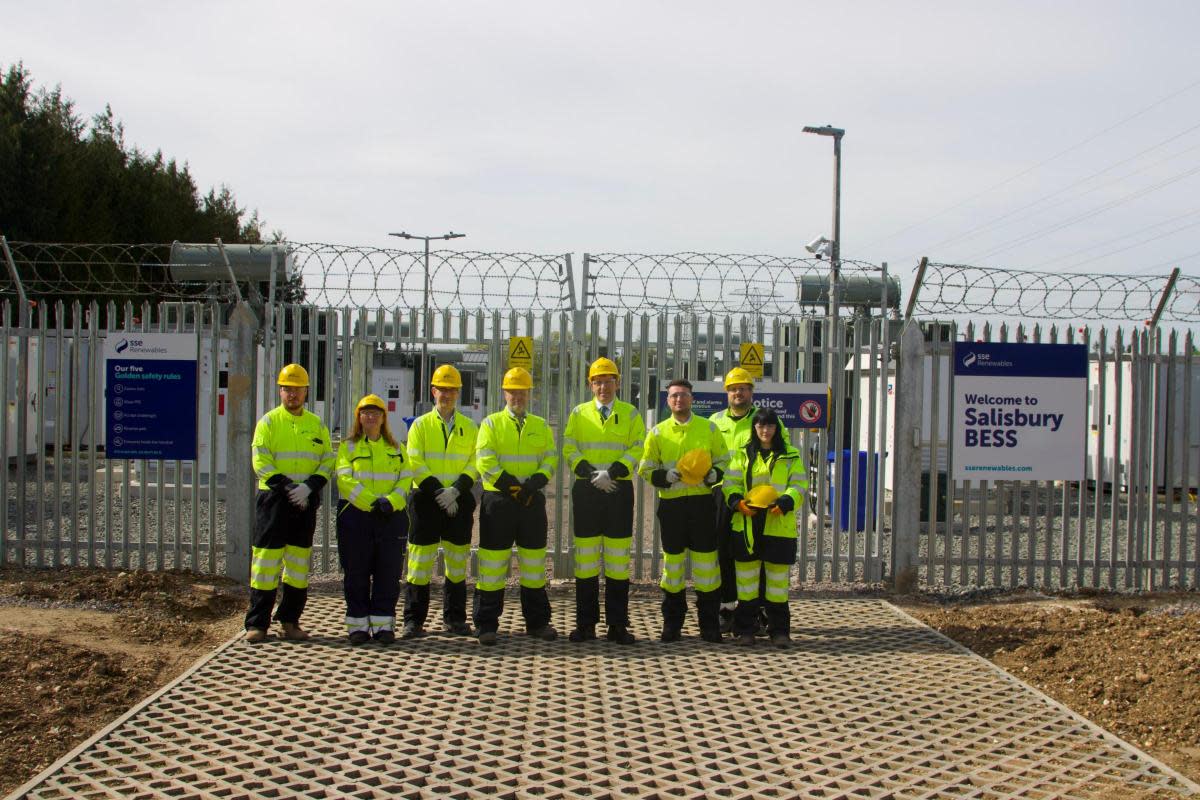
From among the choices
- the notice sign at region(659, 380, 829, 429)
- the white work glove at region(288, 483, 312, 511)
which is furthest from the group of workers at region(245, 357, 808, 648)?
the notice sign at region(659, 380, 829, 429)

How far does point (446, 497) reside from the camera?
23.8 ft

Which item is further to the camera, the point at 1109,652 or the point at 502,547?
the point at 502,547

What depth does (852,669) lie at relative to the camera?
675 cm

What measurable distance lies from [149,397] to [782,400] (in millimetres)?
5565

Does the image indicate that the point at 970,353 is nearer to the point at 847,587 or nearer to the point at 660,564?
the point at 847,587

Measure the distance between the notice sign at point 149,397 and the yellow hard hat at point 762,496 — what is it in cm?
495


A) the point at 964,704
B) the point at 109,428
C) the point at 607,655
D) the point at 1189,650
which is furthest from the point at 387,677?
the point at 1189,650

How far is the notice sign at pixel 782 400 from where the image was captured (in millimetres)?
9102

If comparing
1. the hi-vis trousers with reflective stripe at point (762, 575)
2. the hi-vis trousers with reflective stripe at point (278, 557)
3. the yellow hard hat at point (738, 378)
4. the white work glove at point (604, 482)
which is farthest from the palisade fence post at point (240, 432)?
the hi-vis trousers with reflective stripe at point (762, 575)

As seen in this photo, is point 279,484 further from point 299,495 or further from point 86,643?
point 86,643

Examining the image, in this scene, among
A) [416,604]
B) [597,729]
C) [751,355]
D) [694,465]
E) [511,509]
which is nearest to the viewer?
[597,729]

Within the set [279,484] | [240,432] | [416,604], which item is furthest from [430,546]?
[240,432]

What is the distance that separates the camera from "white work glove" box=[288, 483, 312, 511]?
7195 mm

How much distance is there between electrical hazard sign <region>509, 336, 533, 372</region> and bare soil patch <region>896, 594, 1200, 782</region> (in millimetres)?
3893
